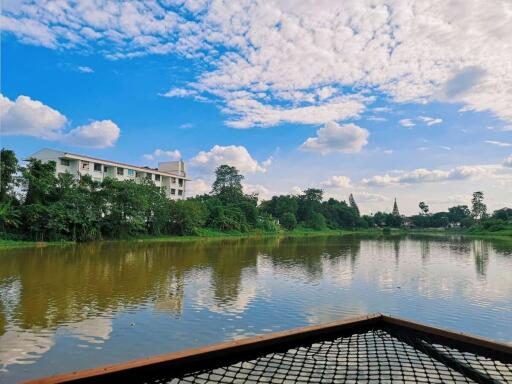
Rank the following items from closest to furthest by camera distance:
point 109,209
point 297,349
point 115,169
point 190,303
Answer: point 297,349 < point 190,303 < point 109,209 < point 115,169

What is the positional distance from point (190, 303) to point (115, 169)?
1377 inches

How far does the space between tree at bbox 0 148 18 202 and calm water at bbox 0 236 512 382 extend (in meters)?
11.2

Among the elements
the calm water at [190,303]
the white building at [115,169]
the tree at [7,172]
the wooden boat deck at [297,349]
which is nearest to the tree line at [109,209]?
the tree at [7,172]

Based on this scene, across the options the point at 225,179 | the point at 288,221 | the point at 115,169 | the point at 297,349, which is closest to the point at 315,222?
the point at 288,221

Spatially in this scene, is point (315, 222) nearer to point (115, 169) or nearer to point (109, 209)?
point (115, 169)

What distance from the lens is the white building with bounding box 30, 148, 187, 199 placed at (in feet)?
120

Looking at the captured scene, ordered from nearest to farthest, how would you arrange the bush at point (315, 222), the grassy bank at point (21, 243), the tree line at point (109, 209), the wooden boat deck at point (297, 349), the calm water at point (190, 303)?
the wooden boat deck at point (297, 349)
the calm water at point (190, 303)
the grassy bank at point (21, 243)
the tree line at point (109, 209)
the bush at point (315, 222)

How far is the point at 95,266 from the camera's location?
49.1 feet

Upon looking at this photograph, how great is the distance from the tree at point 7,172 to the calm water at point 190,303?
11153 millimetres

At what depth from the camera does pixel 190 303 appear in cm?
884

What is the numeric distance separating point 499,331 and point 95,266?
13092mm

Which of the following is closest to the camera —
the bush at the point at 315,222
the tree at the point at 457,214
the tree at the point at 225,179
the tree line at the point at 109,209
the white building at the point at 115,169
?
the tree line at the point at 109,209

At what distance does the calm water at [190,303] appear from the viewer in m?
5.92

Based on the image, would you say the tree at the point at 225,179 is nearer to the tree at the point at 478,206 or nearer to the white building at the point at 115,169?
the white building at the point at 115,169
